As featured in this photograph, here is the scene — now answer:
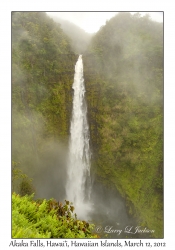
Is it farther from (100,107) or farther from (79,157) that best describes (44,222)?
(100,107)

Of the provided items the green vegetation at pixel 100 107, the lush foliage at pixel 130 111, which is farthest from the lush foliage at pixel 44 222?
the lush foliage at pixel 130 111

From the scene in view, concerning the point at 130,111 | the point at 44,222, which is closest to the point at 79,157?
the point at 130,111

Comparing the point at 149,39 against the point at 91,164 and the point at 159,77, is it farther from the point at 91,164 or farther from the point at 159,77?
the point at 91,164

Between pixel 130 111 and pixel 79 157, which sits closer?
pixel 130 111

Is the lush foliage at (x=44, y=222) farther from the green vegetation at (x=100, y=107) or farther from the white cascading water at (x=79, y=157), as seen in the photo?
the white cascading water at (x=79, y=157)

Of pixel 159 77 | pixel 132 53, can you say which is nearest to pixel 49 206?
pixel 159 77

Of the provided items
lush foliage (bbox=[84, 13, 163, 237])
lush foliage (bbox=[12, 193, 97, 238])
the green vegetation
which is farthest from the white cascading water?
lush foliage (bbox=[12, 193, 97, 238])
